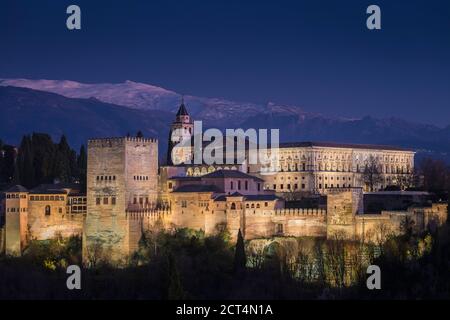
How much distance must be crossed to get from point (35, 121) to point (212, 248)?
474ft

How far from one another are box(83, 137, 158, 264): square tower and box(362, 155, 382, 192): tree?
30.1 metres

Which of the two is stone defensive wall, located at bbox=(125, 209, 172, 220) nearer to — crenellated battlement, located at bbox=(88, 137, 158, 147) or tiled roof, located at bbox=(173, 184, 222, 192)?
tiled roof, located at bbox=(173, 184, 222, 192)

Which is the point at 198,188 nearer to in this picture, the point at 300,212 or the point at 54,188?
the point at 300,212

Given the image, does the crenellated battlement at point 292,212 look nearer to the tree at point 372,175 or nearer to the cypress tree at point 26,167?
the cypress tree at point 26,167

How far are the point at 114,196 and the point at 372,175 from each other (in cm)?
3533

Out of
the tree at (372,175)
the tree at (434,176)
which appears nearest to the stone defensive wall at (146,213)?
the tree at (434,176)

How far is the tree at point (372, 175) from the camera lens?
288 feet

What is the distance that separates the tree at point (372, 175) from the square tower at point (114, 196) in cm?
3013

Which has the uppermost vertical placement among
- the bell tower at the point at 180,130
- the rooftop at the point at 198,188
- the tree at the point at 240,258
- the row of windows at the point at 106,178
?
the bell tower at the point at 180,130

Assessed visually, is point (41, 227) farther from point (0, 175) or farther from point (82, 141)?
point (82, 141)

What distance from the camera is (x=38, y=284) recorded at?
174 ft

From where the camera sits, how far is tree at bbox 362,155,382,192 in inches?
3452

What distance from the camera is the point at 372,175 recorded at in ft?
293
